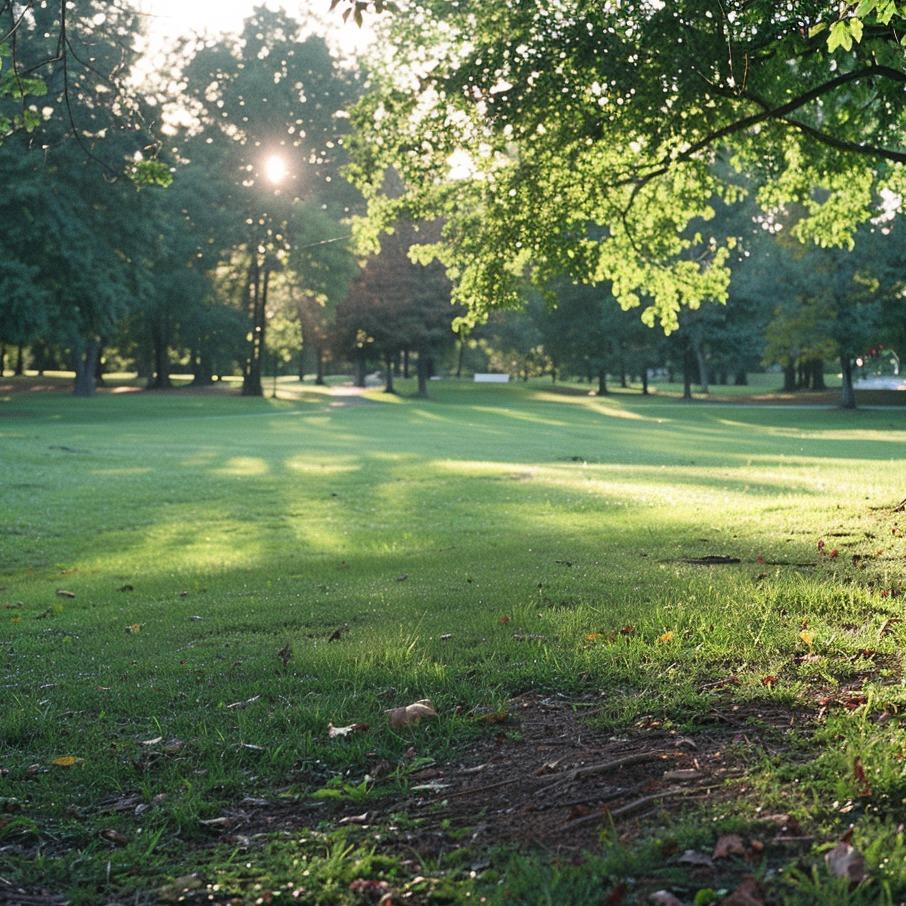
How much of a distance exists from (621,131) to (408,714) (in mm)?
8449

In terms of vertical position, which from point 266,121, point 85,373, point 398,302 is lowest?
point 85,373

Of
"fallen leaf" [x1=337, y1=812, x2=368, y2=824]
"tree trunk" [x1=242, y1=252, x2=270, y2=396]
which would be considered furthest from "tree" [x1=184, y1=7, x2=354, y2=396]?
"fallen leaf" [x1=337, y1=812, x2=368, y2=824]

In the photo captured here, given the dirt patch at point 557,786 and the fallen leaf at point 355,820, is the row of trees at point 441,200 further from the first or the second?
the fallen leaf at point 355,820

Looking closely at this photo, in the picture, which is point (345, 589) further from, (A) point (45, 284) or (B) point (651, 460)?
(A) point (45, 284)

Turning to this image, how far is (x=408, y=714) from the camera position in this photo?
15.8 feet

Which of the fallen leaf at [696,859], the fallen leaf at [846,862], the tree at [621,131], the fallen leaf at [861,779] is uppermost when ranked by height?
the tree at [621,131]

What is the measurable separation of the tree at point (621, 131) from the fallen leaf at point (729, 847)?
6227mm

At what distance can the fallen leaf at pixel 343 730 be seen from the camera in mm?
4699

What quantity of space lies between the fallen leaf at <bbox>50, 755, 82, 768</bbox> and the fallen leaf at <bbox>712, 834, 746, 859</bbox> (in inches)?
120

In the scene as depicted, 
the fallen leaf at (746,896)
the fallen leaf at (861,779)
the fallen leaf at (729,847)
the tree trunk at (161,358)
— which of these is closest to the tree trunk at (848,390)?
the tree trunk at (161,358)

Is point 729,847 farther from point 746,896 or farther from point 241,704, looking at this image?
point 241,704

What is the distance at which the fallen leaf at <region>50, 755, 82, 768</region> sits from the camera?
4.62 m

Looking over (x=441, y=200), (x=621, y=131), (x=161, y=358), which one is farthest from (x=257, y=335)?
(x=621, y=131)

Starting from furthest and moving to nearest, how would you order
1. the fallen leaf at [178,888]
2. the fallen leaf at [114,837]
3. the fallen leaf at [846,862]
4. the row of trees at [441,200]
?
the row of trees at [441,200] < the fallen leaf at [114,837] < the fallen leaf at [178,888] < the fallen leaf at [846,862]
